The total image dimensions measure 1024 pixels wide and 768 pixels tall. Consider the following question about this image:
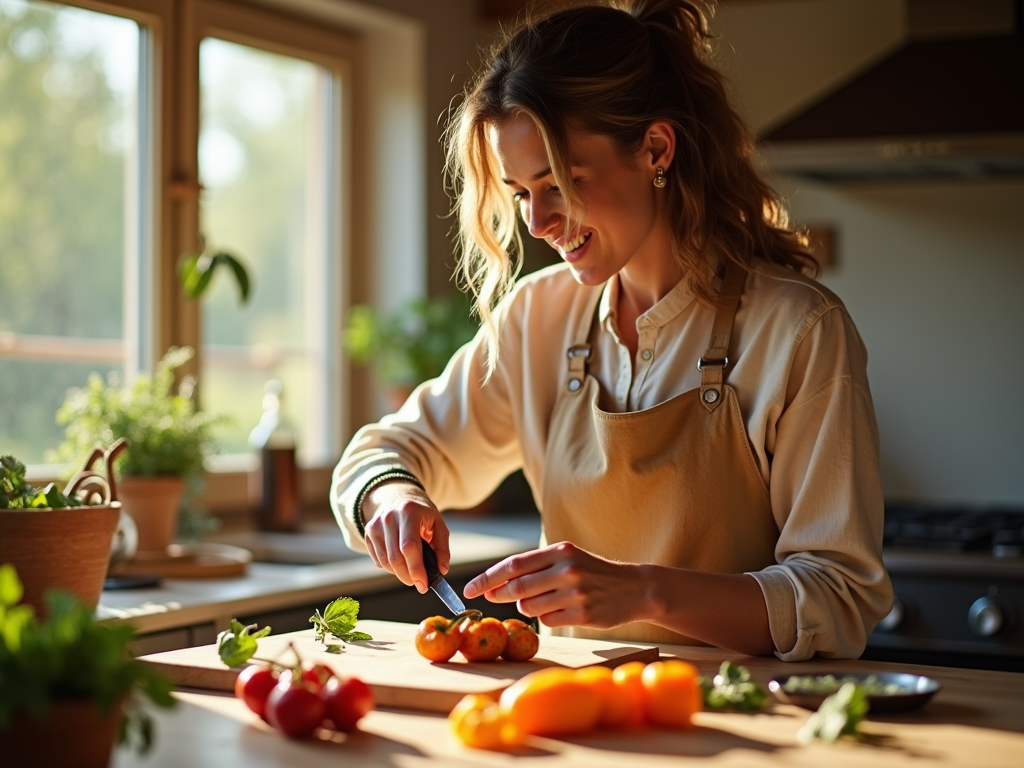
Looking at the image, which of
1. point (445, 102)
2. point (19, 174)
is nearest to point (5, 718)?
point (19, 174)

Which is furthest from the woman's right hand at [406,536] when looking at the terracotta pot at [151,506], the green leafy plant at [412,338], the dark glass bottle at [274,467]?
the green leafy plant at [412,338]

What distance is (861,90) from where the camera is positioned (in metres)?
2.97

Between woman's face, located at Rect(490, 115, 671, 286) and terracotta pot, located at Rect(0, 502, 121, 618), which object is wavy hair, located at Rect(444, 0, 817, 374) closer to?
woman's face, located at Rect(490, 115, 671, 286)

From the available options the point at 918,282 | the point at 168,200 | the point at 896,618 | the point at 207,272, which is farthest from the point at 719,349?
the point at 918,282

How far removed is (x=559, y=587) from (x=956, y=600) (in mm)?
1424

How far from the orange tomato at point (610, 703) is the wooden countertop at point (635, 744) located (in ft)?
0.04

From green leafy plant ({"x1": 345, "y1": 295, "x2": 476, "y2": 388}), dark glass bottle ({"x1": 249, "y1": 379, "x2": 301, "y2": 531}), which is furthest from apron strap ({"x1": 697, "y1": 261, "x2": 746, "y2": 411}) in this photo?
green leafy plant ({"x1": 345, "y1": 295, "x2": 476, "y2": 388})

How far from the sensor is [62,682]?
37.7 inches

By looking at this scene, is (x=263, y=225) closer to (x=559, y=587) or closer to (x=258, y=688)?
(x=559, y=587)

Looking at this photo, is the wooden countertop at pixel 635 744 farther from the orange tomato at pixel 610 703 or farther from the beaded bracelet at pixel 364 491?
the beaded bracelet at pixel 364 491

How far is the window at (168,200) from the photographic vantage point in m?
2.59

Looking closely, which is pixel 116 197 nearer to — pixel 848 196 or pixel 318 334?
pixel 318 334

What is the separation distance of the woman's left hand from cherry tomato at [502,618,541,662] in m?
0.02

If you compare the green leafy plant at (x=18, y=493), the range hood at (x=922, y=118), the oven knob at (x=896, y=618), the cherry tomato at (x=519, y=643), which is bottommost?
the oven knob at (x=896, y=618)
